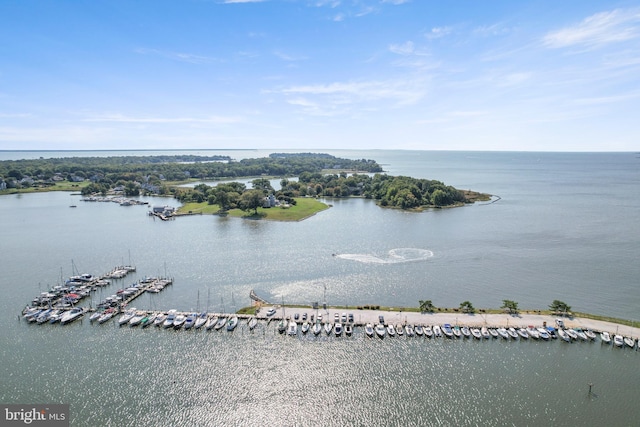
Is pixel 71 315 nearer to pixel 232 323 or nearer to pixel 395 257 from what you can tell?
pixel 232 323

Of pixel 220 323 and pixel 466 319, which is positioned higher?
pixel 466 319

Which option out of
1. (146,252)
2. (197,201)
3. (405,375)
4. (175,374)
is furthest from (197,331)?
(197,201)

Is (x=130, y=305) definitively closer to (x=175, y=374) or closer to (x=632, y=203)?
(x=175, y=374)

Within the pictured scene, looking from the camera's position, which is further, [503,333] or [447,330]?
[447,330]

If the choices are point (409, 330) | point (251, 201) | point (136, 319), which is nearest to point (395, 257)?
point (409, 330)

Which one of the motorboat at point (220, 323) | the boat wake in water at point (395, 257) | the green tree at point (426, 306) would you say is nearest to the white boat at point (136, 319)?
the motorboat at point (220, 323)

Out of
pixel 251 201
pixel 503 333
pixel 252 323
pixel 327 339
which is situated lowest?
pixel 327 339

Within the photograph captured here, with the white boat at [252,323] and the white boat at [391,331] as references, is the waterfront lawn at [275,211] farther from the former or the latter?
the white boat at [391,331]
